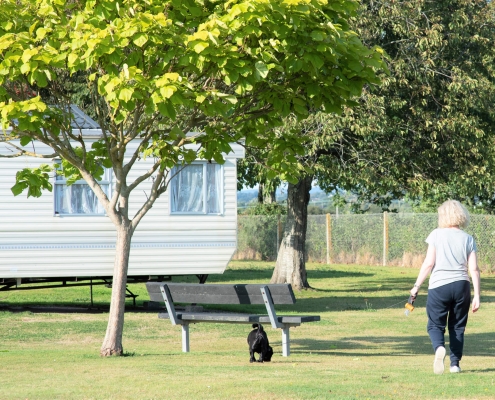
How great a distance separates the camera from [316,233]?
33.1 m

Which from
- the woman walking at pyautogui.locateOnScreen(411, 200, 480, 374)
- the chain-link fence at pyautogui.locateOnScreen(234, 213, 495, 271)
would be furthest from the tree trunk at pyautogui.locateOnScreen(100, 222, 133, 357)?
the chain-link fence at pyautogui.locateOnScreen(234, 213, 495, 271)

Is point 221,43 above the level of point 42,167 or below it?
above

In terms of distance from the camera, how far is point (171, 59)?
27.1 feet

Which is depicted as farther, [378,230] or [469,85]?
[378,230]

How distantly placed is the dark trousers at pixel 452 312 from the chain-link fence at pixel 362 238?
1951 centimetres

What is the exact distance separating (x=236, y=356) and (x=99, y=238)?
7.14 meters

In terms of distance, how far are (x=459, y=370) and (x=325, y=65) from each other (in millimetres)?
3285

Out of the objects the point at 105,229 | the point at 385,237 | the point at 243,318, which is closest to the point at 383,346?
the point at 243,318

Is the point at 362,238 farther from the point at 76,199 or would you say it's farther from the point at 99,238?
the point at 76,199

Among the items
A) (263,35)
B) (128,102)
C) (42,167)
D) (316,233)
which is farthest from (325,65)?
(316,233)

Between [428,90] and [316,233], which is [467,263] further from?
[316,233]

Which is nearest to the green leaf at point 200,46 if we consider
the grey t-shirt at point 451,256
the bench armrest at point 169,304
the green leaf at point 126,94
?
the green leaf at point 126,94

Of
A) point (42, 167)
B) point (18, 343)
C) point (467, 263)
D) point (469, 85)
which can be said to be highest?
point (469, 85)

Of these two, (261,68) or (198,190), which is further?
(198,190)
